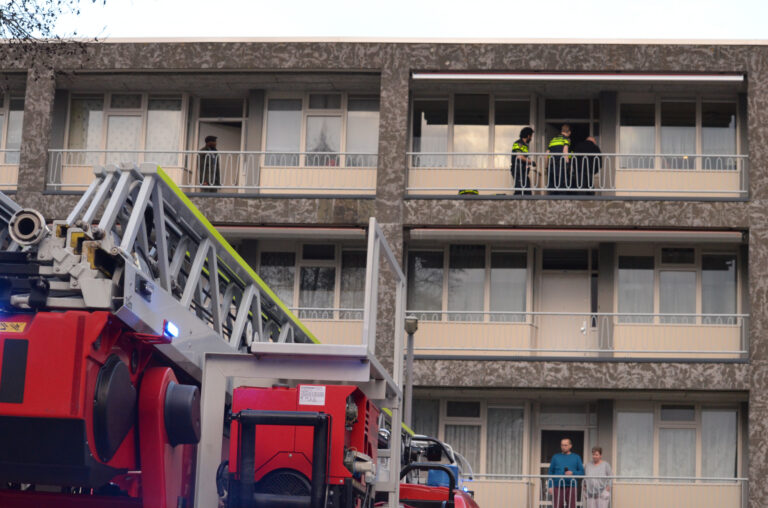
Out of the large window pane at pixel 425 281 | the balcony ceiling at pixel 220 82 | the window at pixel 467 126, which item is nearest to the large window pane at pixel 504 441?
the large window pane at pixel 425 281

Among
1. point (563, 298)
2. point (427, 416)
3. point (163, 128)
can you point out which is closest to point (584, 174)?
point (563, 298)

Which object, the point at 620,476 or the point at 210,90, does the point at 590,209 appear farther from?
the point at 210,90

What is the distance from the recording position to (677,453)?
27.6m

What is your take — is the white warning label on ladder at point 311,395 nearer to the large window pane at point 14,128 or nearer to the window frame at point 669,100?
the window frame at point 669,100

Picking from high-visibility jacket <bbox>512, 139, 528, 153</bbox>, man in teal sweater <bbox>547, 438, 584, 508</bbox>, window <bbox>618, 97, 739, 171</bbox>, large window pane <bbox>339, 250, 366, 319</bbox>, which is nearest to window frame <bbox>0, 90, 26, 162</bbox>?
large window pane <bbox>339, 250, 366, 319</bbox>

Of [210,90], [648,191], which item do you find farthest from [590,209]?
[210,90]

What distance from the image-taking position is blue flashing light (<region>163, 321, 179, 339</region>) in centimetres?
660

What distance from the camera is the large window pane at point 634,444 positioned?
27625 millimetres

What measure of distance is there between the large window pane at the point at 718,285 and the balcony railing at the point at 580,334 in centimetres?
24

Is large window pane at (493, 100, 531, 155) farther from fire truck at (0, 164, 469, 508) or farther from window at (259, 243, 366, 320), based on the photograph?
fire truck at (0, 164, 469, 508)

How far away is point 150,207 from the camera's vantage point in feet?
23.7

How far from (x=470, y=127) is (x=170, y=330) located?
2318 centimetres

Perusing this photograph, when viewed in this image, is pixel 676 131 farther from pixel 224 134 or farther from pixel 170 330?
pixel 170 330

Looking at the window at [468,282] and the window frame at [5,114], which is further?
the window frame at [5,114]
